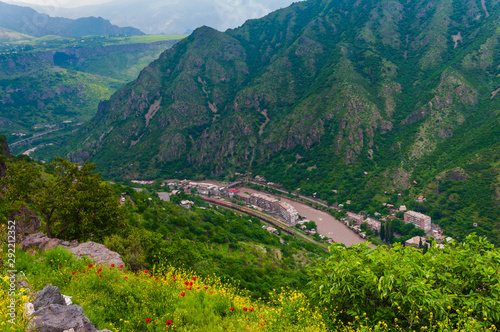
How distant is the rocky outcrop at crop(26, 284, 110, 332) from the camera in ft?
25.5

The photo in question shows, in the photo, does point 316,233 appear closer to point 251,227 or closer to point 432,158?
point 251,227

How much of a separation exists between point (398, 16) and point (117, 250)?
237811 millimetres

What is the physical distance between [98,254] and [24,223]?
1050 centimetres

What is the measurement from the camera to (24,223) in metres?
21.7

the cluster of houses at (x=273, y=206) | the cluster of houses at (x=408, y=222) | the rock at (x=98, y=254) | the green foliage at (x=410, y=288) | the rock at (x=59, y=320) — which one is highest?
the green foliage at (x=410, y=288)

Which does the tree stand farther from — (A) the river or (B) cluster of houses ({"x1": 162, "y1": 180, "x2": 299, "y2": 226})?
(B) cluster of houses ({"x1": 162, "y1": 180, "x2": 299, "y2": 226})

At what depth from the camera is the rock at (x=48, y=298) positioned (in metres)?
9.11

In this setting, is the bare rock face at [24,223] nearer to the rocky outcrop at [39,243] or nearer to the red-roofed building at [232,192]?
the rocky outcrop at [39,243]

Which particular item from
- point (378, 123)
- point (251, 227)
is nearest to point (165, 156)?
point (251, 227)

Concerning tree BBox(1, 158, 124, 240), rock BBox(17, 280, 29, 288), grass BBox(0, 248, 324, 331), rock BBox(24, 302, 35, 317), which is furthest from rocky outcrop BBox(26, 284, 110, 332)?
tree BBox(1, 158, 124, 240)

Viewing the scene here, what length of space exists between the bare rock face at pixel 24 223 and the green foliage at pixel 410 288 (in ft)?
70.8

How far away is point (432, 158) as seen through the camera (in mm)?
110688

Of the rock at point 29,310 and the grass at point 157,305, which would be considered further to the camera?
the grass at point 157,305

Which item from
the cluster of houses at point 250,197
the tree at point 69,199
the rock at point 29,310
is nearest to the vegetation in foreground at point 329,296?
the rock at point 29,310
